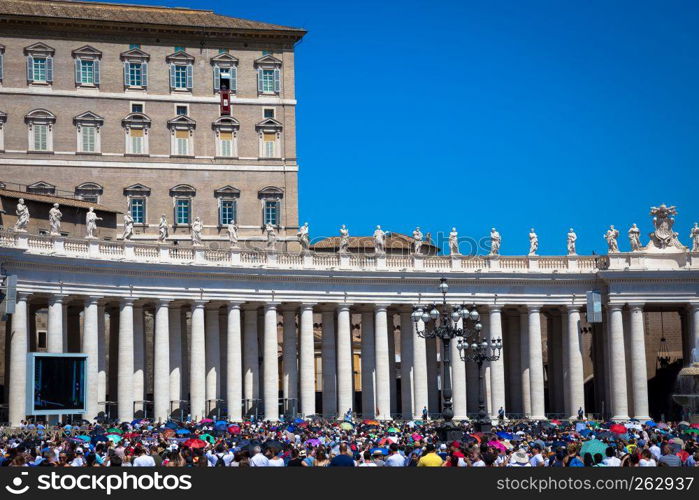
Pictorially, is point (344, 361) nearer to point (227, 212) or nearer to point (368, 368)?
point (368, 368)

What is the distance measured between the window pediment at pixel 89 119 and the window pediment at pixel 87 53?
4.84 m

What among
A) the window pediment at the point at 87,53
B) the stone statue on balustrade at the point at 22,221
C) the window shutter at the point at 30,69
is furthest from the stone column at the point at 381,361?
the window shutter at the point at 30,69

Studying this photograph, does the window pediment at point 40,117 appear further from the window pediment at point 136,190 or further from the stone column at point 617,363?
the stone column at point 617,363

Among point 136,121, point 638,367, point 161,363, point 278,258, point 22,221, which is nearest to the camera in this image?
point 22,221

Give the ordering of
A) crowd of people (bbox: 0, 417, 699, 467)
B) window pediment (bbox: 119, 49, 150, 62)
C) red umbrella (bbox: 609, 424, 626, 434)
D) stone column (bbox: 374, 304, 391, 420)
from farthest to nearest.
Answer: window pediment (bbox: 119, 49, 150, 62)
stone column (bbox: 374, 304, 391, 420)
red umbrella (bbox: 609, 424, 626, 434)
crowd of people (bbox: 0, 417, 699, 467)

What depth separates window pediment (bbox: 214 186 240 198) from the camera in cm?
11375

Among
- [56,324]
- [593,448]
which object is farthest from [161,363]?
[593,448]

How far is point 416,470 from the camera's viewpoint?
28.0m

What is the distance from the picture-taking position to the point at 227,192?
113938mm

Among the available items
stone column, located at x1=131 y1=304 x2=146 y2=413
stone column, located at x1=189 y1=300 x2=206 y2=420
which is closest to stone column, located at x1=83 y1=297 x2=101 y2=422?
stone column, located at x1=131 y1=304 x2=146 y2=413

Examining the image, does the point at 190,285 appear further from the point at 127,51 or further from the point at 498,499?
the point at 498,499

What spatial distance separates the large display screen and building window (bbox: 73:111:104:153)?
40316 millimetres

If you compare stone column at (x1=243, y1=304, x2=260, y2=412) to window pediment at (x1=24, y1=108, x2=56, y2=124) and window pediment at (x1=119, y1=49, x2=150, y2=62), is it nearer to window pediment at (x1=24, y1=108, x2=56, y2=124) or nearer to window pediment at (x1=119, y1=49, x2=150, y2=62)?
window pediment at (x1=24, y1=108, x2=56, y2=124)

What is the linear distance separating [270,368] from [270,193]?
28.4 m
